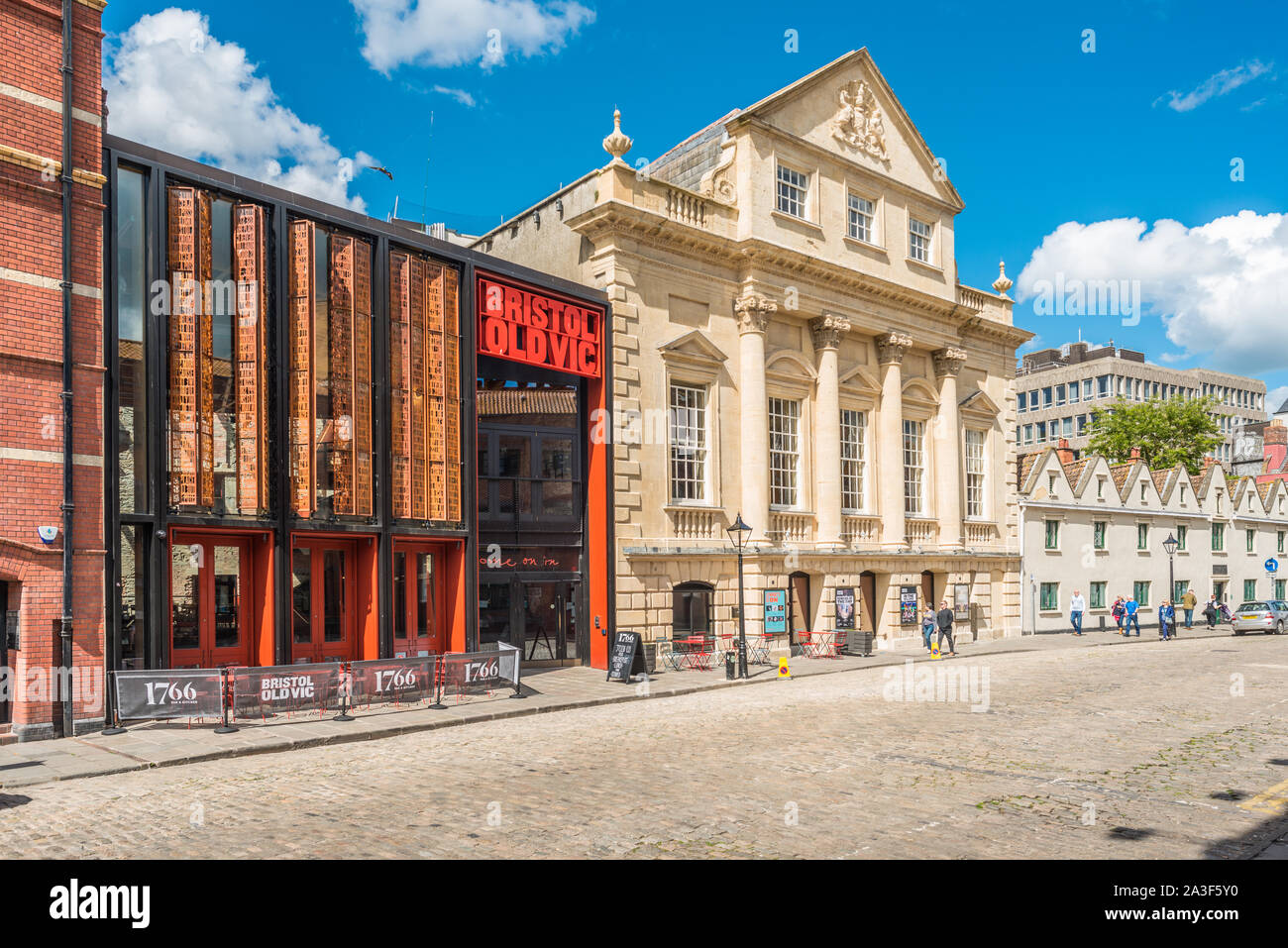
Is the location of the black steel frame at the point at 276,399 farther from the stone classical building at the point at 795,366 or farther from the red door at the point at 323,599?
the stone classical building at the point at 795,366

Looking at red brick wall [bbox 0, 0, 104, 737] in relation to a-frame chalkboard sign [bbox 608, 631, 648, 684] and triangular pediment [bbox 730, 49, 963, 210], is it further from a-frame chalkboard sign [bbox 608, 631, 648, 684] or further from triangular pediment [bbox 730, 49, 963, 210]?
triangular pediment [bbox 730, 49, 963, 210]

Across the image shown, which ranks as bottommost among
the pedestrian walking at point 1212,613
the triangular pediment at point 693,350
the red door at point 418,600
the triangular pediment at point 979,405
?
the pedestrian walking at point 1212,613

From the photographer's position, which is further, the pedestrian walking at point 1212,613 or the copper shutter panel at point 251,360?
the pedestrian walking at point 1212,613

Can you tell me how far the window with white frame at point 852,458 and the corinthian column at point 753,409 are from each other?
4.70 m

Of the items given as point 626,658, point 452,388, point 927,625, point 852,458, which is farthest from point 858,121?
point 626,658

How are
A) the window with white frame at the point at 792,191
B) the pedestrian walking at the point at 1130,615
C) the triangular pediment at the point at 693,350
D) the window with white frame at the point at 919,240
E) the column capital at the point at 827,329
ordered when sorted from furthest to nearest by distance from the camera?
the pedestrian walking at the point at 1130,615 < the window with white frame at the point at 919,240 < the column capital at the point at 827,329 < the window with white frame at the point at 792,191 < the triangular pediment at the point at 693,350

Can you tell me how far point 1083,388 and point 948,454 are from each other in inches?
2417

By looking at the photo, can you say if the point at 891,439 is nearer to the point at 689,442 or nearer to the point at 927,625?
the point at 927,625

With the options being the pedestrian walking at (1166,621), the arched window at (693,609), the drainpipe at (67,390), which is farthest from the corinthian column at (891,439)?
the drainpipe at (67,390)

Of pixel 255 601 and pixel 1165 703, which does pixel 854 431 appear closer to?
pixel 1165 703

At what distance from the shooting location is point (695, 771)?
1240cm

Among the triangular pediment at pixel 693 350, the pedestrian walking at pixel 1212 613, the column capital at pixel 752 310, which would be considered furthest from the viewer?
the pedestrian walking at pixel 1212 613

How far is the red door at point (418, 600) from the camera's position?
71.0ft
